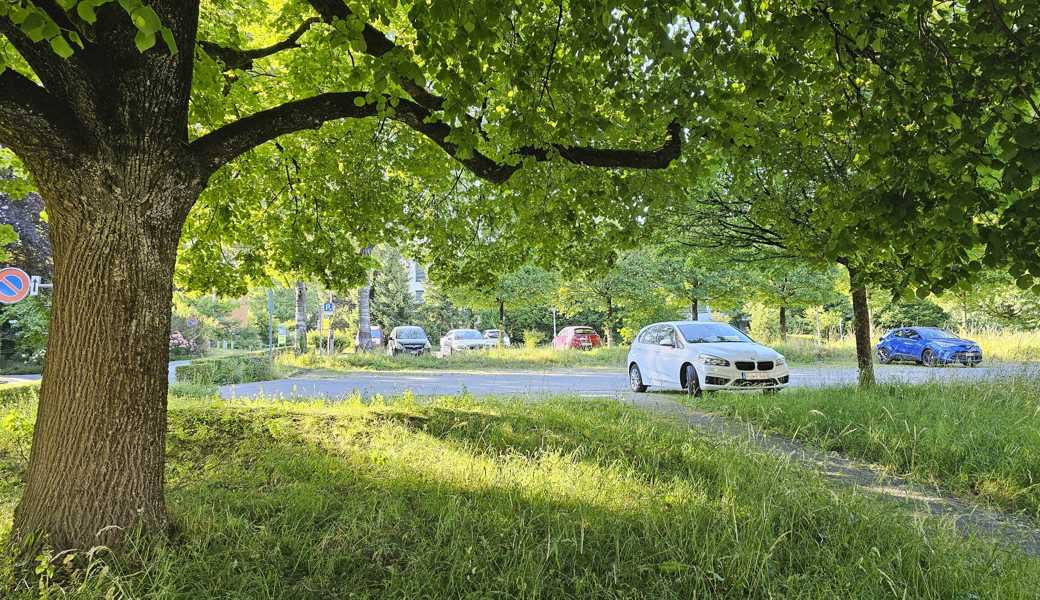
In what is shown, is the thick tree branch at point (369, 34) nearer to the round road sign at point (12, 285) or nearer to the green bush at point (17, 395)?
the green bush at point (17, 395)

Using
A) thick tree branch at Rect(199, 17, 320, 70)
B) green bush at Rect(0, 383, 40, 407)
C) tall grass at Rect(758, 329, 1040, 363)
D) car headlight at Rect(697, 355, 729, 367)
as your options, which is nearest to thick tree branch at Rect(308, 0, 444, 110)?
thick tree branch at Rect(199, 17, 320, 70)

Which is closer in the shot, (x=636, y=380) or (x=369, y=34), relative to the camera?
(x=369, y=34)

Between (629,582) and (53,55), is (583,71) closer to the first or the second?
(53,55)

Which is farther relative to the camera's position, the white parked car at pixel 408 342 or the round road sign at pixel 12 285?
the white parked car at pixel 408 342

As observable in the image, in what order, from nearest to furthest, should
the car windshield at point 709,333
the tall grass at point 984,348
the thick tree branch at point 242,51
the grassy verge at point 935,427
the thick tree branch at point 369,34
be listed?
1. the thick tree branch at point 369,34
2. the grassy verge at point 935,427
3. the thick tree branch at point 242,51
4. the car windshield at point 709,333
5. the tall grass at point 984,348

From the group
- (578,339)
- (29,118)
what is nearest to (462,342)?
(578,339)

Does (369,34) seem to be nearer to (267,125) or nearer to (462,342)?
(267,125)

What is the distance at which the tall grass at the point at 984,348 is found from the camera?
16.8 m

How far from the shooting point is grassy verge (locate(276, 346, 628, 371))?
19656 millimetres

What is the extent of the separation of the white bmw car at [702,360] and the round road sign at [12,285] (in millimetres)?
12888

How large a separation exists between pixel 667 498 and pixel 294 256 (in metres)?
5.74

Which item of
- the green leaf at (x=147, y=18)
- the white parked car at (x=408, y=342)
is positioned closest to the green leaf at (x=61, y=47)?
the green leaf at (x=147, y=18)

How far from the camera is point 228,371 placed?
597 inches

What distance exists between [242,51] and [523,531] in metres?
5.48
